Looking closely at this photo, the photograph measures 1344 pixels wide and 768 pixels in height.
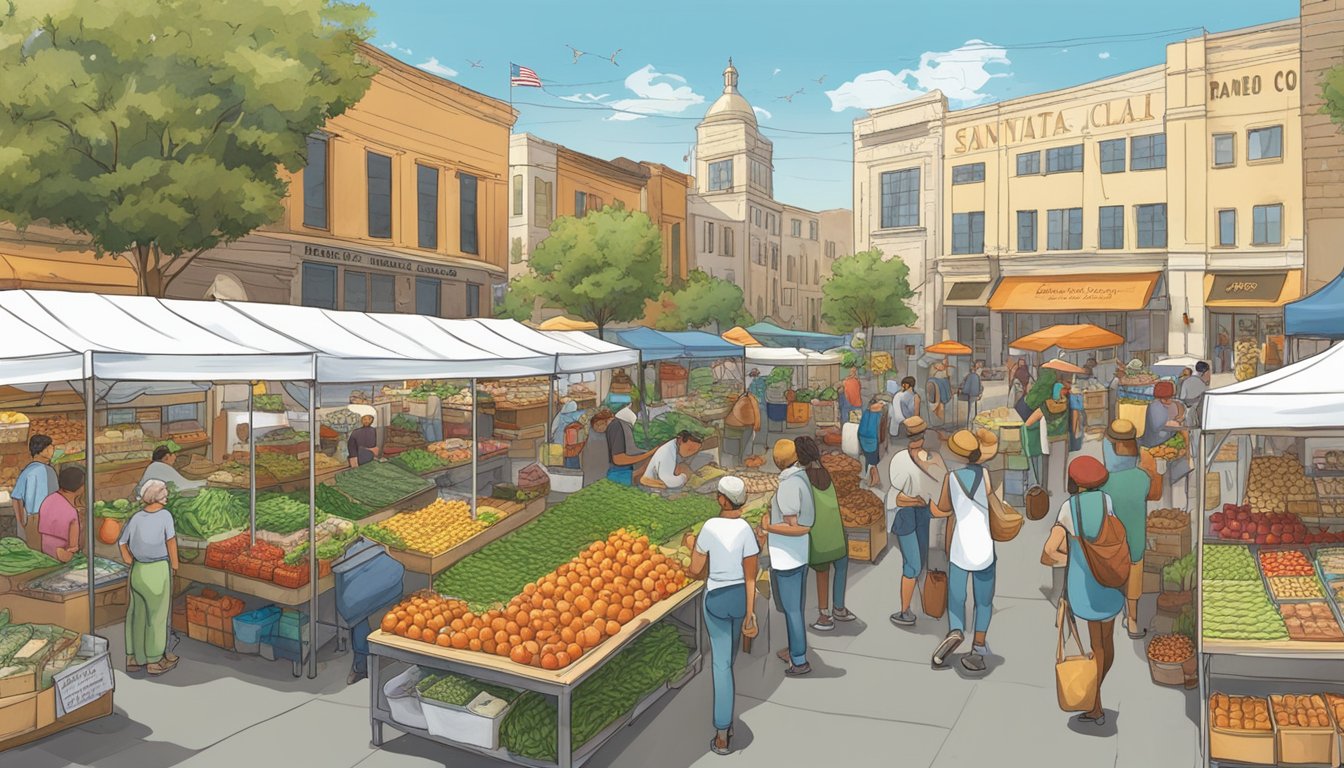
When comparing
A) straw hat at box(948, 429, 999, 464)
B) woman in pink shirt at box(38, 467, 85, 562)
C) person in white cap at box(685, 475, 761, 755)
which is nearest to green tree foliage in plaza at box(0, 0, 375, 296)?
woman in pink shirt at box(38, 467, 85, 562)

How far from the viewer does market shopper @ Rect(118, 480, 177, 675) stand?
24.1 feet

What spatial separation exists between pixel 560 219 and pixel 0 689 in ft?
81.5

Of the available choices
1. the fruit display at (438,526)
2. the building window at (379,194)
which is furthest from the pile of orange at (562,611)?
the building window at (379,194)

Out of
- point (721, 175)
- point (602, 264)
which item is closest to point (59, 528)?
point (602, 264)

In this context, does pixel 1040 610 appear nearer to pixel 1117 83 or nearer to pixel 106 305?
pixel 106 305

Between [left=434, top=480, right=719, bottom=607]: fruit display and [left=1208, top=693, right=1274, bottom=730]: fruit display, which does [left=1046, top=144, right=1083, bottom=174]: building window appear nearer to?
[left=434, top=480, right=719, bottom=607]: fruit display

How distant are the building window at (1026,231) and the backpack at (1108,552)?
122ft

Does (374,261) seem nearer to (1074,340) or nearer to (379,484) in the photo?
(379,484)

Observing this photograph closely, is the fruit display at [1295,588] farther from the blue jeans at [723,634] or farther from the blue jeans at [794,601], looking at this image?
the blue jeans at [723,634]

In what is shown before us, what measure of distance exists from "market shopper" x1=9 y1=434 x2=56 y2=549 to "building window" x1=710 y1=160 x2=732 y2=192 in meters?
54.1

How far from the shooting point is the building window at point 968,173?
4125 centimetres

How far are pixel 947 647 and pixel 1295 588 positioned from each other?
106 inches

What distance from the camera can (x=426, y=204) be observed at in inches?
1238

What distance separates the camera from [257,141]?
15109 mm
